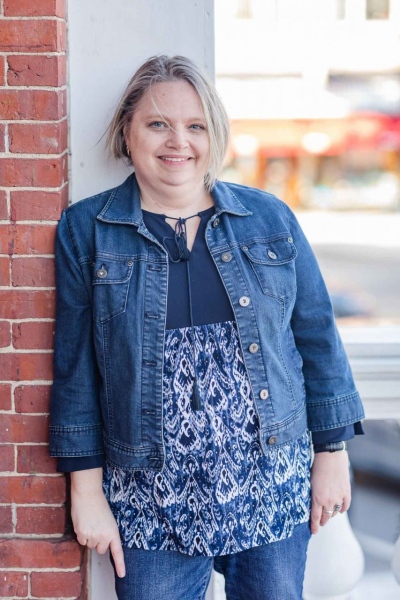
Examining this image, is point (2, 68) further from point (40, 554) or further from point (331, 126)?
point (331, 126)

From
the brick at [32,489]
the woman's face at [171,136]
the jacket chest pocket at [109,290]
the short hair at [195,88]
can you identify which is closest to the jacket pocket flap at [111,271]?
the jacket chest pocket at [109,290]

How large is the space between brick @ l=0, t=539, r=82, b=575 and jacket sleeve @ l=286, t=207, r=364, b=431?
2.68 ft

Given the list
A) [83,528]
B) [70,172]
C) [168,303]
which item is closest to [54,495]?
[83,528]

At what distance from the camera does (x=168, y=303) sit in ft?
6.60

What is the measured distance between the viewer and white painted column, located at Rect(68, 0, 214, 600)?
7.58ft

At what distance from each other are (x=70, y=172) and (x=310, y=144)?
6.29 ft

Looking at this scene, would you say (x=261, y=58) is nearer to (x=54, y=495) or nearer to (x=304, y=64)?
(x=304, y=64)

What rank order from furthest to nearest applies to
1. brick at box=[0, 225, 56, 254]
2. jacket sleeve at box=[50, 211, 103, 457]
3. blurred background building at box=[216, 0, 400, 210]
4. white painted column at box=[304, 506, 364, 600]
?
blurred background building at box=[216, 0, 400, 210]
white painted column at box=[304, 506, 364, 600]
brick at box=[0, 225, 56, 254]
jacket sleeve at box=[50, 211, 103, 457]

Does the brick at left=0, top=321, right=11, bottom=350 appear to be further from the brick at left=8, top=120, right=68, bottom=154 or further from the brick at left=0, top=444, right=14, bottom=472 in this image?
the brick at left=8, top=120, right=68, bottom=154

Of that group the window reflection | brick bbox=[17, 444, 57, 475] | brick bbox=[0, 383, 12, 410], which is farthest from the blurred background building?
brick bbox=[17, 444, 57, 475]

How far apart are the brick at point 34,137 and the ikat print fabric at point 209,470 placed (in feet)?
2.08

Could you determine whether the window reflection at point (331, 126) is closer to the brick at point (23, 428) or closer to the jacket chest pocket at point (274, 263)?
the jacket chest pocket at point (274, 263)

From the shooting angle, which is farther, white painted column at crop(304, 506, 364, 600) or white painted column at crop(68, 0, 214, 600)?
white painted column at crop(304, 506, 364, 600)

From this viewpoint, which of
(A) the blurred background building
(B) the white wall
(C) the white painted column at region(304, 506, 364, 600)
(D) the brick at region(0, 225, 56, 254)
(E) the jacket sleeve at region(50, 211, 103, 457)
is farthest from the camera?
(A) the blurred background building
